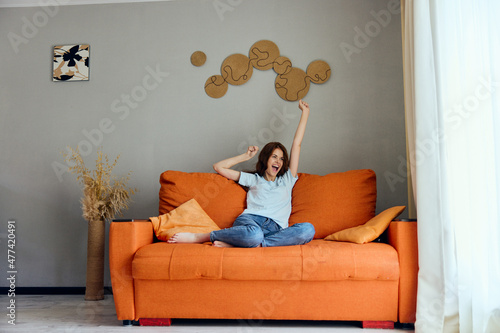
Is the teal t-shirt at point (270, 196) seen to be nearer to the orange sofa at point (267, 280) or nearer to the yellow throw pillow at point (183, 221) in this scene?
the yellow throw pillow at point (183, 221)

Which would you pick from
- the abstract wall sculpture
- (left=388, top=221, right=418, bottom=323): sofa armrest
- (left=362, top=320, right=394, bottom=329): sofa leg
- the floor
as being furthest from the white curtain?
the abstract wall sculpture

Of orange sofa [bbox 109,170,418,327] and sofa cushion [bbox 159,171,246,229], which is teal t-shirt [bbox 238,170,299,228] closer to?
sofa cushion [bbox 159,171,246,229]

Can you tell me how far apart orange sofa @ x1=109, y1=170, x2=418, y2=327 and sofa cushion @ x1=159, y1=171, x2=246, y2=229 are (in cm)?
58

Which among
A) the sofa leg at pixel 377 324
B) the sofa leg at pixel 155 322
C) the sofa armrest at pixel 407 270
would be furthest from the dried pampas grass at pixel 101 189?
the sofa armrest at pixel 407 270

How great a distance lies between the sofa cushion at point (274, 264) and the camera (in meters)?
2.36

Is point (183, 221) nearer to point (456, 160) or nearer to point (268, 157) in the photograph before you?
point (268, 157)

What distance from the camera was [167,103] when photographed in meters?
3.80

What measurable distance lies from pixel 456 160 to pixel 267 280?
117 centimetres

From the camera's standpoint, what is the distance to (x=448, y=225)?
2.23 meters

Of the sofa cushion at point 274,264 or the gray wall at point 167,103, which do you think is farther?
the gray wall at point 167,103

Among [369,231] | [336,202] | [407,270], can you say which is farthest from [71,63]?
[407,270]

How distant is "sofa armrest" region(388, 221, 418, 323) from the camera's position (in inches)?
93.9

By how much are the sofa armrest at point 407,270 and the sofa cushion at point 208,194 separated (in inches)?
45.9

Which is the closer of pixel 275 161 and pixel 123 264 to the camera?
pixel 123 264
